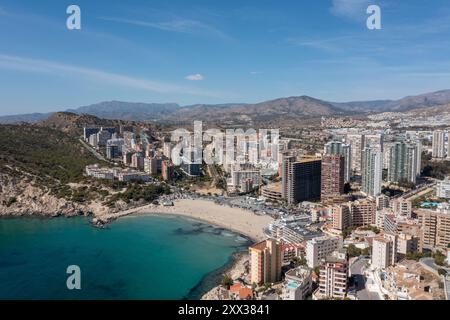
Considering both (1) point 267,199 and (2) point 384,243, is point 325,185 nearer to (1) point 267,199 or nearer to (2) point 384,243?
(1) point 267,199

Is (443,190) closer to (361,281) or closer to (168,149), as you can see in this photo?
(361,281)

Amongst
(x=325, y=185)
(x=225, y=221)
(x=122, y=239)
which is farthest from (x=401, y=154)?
(x=122, y=239)

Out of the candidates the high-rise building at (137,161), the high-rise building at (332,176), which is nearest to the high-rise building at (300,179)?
the high-rise building at (332,176)

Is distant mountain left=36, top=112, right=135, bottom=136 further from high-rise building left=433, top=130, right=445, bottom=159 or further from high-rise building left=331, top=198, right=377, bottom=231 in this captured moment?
high-rise building left=433, top=130, right=445, bottom=159

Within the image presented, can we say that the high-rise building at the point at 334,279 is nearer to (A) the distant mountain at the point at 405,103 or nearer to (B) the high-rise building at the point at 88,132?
(B) the high-rise building at the point at 88,132

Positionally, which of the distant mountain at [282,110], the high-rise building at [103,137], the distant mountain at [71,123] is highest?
the distant mountain at [282,110]

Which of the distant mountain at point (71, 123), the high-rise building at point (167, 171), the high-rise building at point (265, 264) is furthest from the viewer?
the distant mountain at point (71, 123)

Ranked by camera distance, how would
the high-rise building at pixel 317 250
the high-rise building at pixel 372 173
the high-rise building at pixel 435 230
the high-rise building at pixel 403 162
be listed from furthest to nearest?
1. the high-rise building at pixel 403 162
2. the high-rise building at pixel 372 173
3. the high-rise building at pixel 435 230
4. the high-rise building at pixel 317 250
